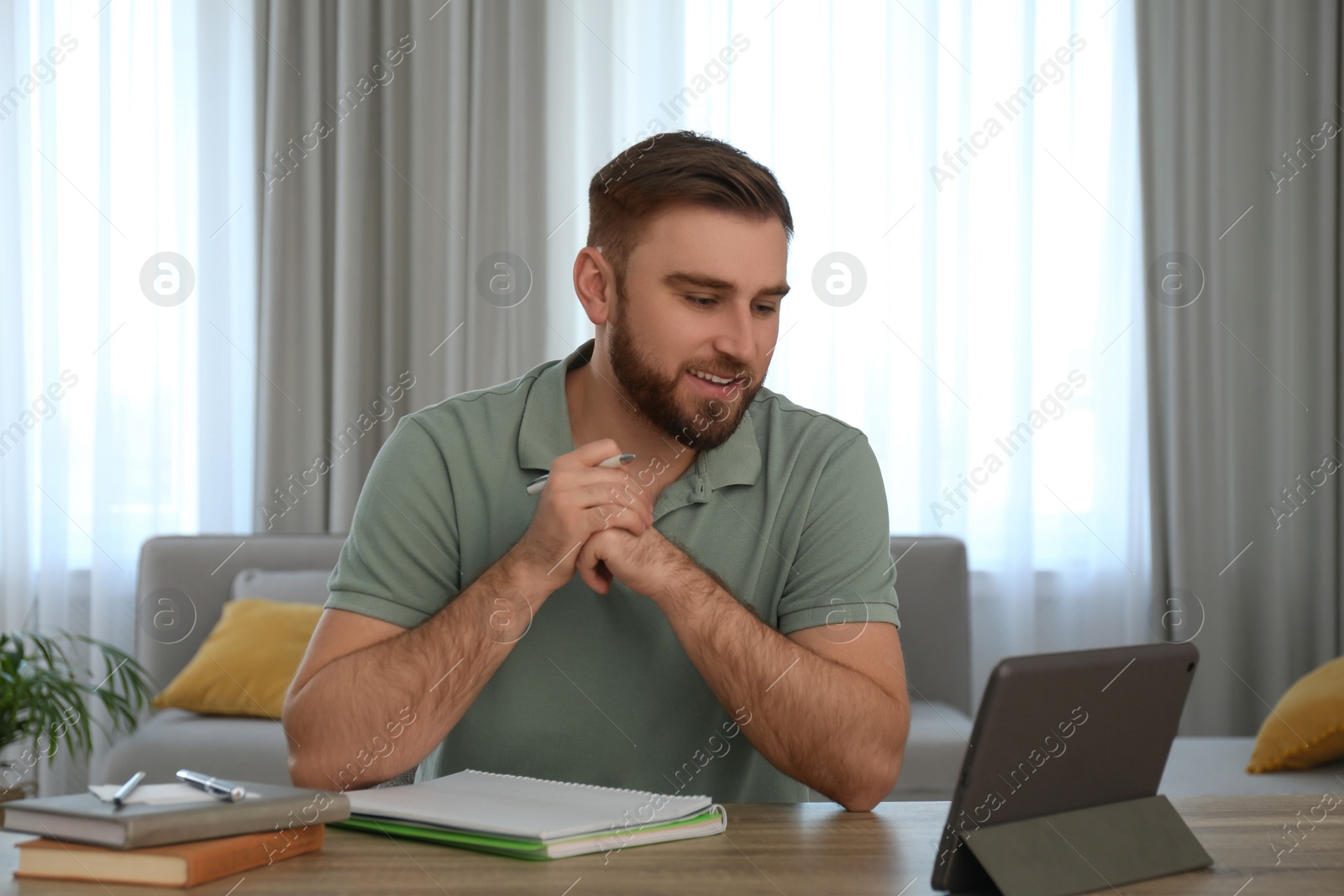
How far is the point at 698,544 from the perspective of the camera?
1396 mm

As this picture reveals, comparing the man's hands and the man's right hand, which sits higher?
the man's right hand

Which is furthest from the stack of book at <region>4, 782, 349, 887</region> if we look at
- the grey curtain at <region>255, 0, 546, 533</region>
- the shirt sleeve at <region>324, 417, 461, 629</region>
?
the grey curtain at <region>255, 0, 546, 533</region>

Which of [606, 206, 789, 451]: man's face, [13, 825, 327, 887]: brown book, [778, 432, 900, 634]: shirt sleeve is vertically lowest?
[13, 825, 327, 887]: brown book

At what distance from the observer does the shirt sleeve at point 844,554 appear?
1.31 m

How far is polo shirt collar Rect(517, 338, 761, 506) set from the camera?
140cm

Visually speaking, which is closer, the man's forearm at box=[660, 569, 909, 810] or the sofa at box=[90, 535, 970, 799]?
the man's forearm at box=[660, 569, 909, 810]

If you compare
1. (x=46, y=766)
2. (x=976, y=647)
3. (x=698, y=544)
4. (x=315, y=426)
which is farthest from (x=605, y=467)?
(x=46, y=766)

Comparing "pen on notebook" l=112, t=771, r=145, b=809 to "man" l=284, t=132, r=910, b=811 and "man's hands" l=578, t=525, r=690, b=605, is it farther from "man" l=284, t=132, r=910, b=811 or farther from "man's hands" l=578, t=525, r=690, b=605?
"man's hands" l=578, t=525, r=690, b=605

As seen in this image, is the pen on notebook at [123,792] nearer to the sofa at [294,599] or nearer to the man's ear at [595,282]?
the man's ear at [595,282]

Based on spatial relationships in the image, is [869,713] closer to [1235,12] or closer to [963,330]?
[963,330]

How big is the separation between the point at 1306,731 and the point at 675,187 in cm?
190

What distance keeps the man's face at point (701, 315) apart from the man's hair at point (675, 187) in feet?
0.04

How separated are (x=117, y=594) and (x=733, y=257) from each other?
2.87 m

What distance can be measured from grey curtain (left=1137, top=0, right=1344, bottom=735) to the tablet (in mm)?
3013
